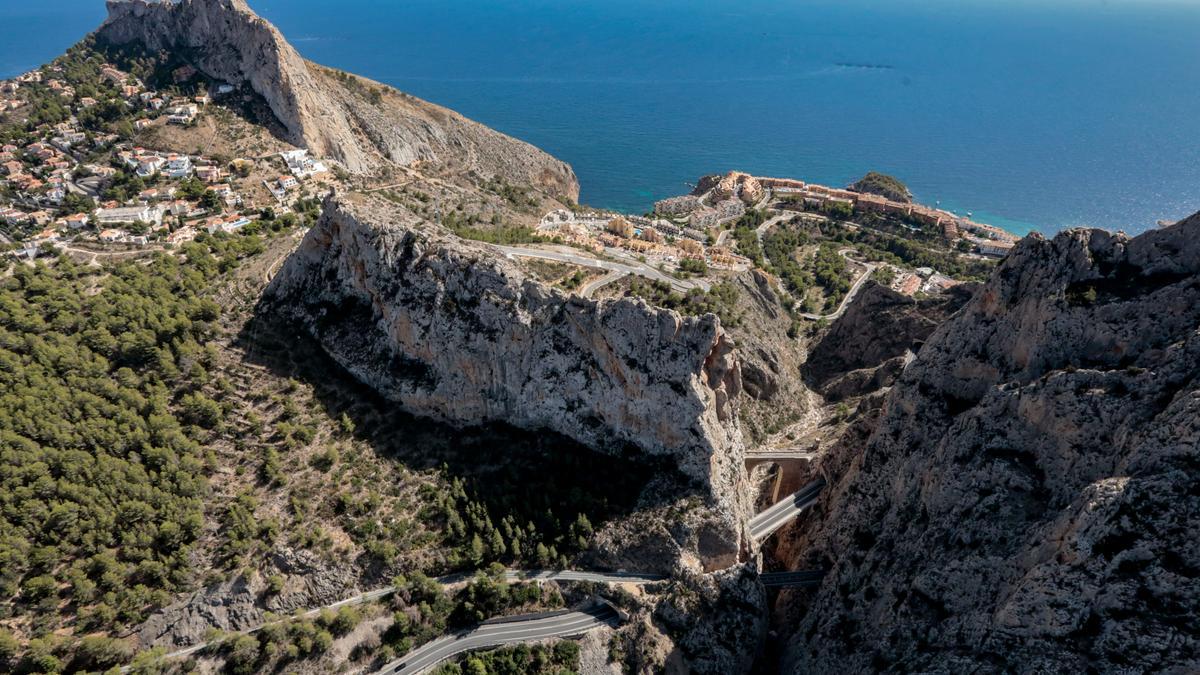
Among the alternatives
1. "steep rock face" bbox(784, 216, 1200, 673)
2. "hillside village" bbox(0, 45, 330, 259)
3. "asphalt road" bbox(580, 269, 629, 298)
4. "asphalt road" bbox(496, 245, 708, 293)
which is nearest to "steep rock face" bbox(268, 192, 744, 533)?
"steep rock face" bbox(784, 216, 1200, 673)

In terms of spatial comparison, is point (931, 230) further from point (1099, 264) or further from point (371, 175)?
point (371, 175)

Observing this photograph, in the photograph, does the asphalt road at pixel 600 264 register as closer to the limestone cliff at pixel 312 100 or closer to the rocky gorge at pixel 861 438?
the rocky gorge at pixel 861 438

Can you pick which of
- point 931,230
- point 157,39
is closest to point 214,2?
point 157,39

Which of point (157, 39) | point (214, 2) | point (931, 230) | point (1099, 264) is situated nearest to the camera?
point (1099, 264)

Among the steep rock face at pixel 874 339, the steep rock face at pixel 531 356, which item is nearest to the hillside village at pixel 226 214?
the steep rock face at pixel 874 339

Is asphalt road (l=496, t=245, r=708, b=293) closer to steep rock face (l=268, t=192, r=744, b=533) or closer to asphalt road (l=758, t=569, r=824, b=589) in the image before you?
steep rock face (l=268, t=192, r=744, b=533)
